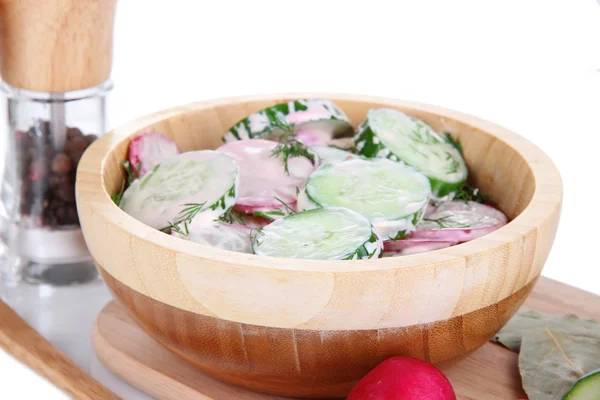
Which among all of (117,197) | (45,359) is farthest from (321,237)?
(45,359)

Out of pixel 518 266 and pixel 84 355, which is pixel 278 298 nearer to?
pixel 518 266

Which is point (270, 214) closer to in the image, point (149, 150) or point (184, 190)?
point (184, 190)

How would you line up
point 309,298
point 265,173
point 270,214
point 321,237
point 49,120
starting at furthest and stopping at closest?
1. point 49,120
2. point 265,173
3. point 270,214
4. point 321,237
5. point 309,298

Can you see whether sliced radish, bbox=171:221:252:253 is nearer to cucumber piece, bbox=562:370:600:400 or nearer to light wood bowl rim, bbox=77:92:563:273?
light wood bowl rim, bbox=77:92:563:273

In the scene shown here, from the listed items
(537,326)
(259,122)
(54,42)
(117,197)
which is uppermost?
(54,42)

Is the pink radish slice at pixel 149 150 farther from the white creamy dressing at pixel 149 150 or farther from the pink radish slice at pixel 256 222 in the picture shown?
the pink radish slice at pixel 256 222

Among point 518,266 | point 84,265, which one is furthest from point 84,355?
point 518,266

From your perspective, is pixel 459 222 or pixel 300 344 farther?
pixel 459 222

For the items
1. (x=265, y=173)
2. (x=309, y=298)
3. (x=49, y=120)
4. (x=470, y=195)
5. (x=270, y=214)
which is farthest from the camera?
(x=49, y=120)
